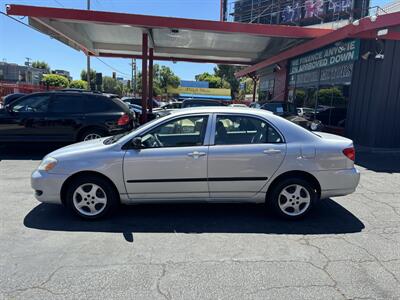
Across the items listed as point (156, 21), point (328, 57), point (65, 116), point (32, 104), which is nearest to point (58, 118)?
point (65, 116)

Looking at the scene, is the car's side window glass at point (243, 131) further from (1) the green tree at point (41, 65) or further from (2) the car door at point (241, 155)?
(1) the green tree at point (41, 65)

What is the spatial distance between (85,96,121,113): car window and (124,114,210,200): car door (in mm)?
4905

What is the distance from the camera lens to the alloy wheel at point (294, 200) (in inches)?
195

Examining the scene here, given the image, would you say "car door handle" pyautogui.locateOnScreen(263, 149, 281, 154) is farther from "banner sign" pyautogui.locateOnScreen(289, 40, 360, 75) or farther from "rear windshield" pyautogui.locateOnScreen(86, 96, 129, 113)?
"banner sign" pyautogui.locateOnScreen(289, 40, 360, 75)

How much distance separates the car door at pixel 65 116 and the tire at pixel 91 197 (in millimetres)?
4746

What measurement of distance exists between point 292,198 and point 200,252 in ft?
5.47

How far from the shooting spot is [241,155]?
478 centimetres

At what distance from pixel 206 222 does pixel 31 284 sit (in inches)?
91.9

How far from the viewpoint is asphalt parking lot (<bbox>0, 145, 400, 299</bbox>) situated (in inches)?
129

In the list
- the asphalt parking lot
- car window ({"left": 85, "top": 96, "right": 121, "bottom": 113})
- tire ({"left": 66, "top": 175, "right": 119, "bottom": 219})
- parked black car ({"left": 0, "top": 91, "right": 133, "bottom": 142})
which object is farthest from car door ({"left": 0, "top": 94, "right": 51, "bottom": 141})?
tire ({"left": 66, "top": 175, "right": 119, "bottom": 219})

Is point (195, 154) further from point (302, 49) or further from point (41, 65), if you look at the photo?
point (41, 65)

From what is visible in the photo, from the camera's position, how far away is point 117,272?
3.54m

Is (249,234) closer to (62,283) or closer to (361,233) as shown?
(361,233)

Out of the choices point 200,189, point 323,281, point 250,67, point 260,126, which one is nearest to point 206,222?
→ point 200,189
